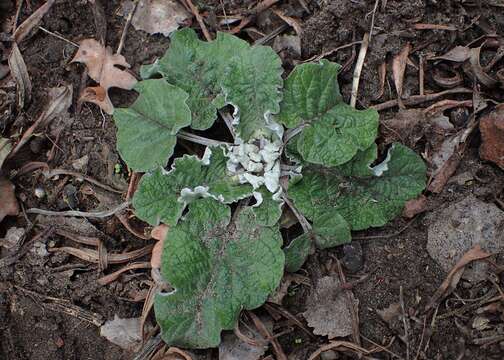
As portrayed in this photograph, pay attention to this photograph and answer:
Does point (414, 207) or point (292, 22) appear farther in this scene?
point (292, 22)

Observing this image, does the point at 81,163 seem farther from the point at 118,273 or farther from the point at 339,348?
the point at 339,348

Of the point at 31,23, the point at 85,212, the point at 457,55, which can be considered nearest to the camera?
the point at 457,55

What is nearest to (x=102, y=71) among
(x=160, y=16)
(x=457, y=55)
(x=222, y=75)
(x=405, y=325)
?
Result: (x=160, y=16)

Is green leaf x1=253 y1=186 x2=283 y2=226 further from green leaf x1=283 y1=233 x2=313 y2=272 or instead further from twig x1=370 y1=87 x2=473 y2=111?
twig x1=370 y1=87 x2=473 y2=111

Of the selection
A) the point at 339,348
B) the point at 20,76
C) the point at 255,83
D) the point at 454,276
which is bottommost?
the point at 339,348

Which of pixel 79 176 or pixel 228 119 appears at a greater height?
pixel 228 119

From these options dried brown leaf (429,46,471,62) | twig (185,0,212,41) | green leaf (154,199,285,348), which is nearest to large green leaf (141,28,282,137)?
twig (185,0,212,41)

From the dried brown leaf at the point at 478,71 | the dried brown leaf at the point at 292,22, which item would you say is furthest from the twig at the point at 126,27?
the dried brown leaf at the point at 478,71

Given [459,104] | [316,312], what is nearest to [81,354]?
[316,312]

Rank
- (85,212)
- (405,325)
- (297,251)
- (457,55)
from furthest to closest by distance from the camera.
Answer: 1. (85,212)
2. (457,55)
3. (297,251)
4. (405,325)
